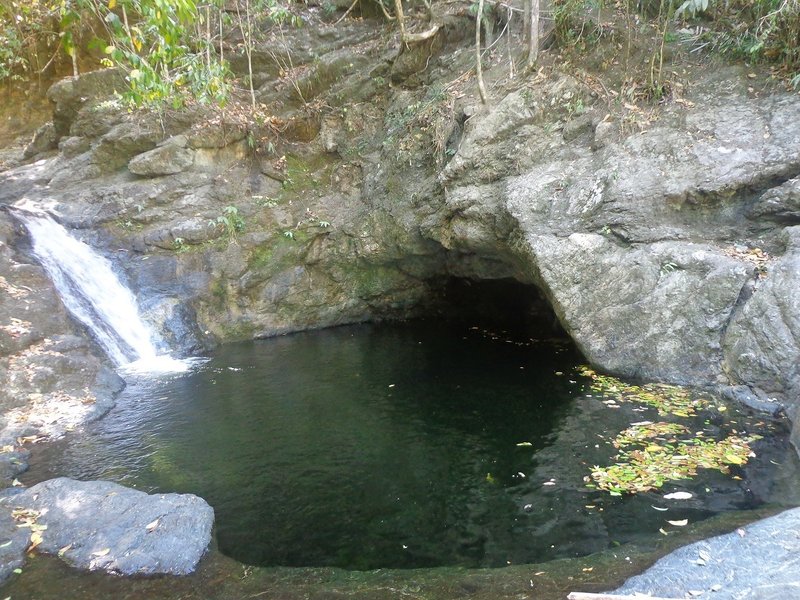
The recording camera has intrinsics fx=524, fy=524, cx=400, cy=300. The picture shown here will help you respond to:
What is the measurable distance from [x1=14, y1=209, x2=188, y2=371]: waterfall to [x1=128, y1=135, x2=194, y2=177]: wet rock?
2492 millimetres

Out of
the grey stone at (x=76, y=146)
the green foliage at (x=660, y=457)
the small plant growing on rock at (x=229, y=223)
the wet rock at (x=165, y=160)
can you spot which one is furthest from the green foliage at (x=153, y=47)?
the grey stone at (x=76, y=146)

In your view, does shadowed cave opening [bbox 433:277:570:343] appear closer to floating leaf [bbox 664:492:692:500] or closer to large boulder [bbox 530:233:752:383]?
large boulder [bbox 530:233:752:383]

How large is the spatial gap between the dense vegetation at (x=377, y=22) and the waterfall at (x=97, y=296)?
4.21 meters

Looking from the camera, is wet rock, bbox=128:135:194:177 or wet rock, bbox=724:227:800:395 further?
wet rock, bbox=128:135:194:177

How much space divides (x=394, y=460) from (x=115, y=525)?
319 cm

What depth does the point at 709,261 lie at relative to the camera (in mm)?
8055

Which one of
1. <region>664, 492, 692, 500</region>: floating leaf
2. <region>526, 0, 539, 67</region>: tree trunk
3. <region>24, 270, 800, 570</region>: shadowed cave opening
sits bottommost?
<region>664, 492, 692, 500</region>: floating leaf

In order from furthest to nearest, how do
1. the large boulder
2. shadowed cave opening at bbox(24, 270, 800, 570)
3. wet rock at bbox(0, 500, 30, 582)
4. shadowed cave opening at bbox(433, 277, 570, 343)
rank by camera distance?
shadowed cave opening at bbox(433, 277, 570, 343), the large boulder, shadowed cave opening at bbox(24, 270, 800, 570), wet rock at bbox(0, 500, 30, 582)

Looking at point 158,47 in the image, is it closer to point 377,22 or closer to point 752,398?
point 752,398

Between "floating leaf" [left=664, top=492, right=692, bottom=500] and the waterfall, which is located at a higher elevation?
the waterfall

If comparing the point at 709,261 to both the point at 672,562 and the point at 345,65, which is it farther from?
the point at 345,65

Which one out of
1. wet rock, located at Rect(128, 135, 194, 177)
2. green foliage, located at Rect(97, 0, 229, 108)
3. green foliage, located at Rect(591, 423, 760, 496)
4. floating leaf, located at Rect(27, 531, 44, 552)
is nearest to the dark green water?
green foliage, located at Rect(591, 423, 760, 496)

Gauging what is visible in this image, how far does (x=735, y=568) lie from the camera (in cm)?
392

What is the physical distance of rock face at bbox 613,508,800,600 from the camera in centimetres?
363
